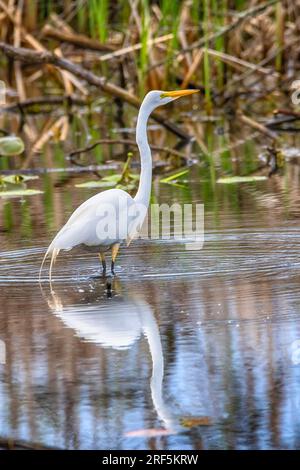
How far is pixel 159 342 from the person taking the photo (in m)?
5.01

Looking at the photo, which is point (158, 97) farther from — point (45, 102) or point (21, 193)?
point (45, 102)

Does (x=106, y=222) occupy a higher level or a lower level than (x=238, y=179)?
higher

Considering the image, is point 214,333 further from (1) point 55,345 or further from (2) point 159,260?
(2) point 159,260

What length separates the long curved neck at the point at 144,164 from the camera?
6.93 metres

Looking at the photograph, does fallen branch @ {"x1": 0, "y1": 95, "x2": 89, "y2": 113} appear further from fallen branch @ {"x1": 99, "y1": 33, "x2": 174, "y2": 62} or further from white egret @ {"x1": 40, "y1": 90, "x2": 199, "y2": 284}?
white egret @ {"x1": 40, "y1": 90, "x2": 199, "y2": 284}

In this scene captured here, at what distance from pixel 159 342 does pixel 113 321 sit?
0.49m

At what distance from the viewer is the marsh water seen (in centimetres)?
396

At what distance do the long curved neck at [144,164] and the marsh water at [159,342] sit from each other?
1.25 feet

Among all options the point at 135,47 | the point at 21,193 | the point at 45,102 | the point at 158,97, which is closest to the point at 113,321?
the point at 158,97

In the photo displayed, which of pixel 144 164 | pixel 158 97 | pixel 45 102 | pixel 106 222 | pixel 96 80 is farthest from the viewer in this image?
pixel 45 102

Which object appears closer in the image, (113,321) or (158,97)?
(113,321)

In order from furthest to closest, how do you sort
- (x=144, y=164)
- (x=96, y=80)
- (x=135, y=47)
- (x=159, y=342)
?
(x=135, y=47) < (x=96, y=80) < (x=144, y=164) < (x=159, y=342)

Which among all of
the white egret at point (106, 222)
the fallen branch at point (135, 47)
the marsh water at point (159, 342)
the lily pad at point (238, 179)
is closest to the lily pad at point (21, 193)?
the marsh water at point (159, 342)

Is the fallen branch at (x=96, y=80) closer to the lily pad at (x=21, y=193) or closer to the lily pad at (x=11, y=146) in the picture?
the lily pad at (x=11, y=146)
